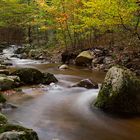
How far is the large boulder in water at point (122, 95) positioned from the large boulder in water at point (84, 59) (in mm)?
11030

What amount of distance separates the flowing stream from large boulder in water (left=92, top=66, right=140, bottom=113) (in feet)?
1.49

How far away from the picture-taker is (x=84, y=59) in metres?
21.0

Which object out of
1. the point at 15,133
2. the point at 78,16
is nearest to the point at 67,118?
the point at 15,133

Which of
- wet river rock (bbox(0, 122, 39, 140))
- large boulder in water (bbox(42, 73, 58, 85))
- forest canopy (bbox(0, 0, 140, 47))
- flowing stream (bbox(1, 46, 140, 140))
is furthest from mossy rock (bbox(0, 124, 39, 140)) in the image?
forest canopy (bbox(0, 0, 140, 47))

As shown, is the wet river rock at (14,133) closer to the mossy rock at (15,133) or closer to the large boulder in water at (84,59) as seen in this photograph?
the mossy rock at (15,133)

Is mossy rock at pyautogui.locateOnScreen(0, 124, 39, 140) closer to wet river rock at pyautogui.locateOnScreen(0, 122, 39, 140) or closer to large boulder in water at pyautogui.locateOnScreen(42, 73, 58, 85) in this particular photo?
wet river rock at pyautogui.locateOnScreen(0, 122, 39, 140)

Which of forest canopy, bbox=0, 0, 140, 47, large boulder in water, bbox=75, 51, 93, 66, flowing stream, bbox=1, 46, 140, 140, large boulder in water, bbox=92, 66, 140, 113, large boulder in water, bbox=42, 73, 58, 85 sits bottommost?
large boulder in water, bbox=75, 51, 93, 66

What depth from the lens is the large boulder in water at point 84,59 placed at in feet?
68.5

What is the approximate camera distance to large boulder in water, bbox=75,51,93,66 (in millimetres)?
20891

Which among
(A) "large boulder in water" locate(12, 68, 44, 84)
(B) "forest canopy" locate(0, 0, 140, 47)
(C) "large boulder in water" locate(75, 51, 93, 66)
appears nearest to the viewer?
(A) "large boulder in water" locate(12, 68, 44, 84)

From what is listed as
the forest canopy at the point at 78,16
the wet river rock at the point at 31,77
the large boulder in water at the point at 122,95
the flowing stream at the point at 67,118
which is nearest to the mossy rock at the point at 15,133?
the flowing stream at the point at 67,118

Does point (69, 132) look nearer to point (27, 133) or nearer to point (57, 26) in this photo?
point (27, 133)

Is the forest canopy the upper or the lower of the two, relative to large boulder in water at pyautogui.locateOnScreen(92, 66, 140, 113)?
upper

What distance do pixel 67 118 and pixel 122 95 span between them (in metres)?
1.92
